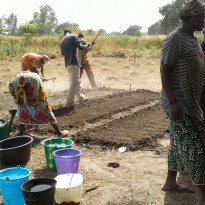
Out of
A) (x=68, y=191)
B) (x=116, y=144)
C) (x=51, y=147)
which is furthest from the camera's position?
(x=116, y=144)

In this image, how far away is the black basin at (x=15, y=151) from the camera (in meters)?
3.99

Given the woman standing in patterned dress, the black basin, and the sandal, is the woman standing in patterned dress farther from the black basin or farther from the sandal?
the sandal

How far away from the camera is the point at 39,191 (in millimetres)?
2781

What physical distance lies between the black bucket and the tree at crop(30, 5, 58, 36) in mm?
57666

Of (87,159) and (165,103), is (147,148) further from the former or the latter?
(165,103)

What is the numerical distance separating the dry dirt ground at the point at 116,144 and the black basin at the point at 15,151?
0.17 metres

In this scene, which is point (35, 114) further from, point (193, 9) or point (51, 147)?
point (193, 9)

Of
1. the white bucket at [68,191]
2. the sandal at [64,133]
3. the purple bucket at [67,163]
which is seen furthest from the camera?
the sandal at [64,133]

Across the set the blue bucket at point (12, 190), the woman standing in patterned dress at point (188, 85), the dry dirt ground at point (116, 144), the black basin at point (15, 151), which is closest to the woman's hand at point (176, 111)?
the woman standing in patterned dress at point (188, 85)

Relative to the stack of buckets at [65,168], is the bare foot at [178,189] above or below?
below

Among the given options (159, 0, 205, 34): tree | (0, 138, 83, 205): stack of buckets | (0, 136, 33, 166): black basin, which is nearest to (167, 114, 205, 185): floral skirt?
(0, 138, 83, 205): stack of buckets

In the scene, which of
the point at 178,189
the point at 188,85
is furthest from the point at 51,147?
the point at 188,85

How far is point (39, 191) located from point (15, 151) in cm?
134

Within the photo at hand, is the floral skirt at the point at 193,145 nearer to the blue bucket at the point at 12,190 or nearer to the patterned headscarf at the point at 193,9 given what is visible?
the patterned headscarf at the point at 193,9
